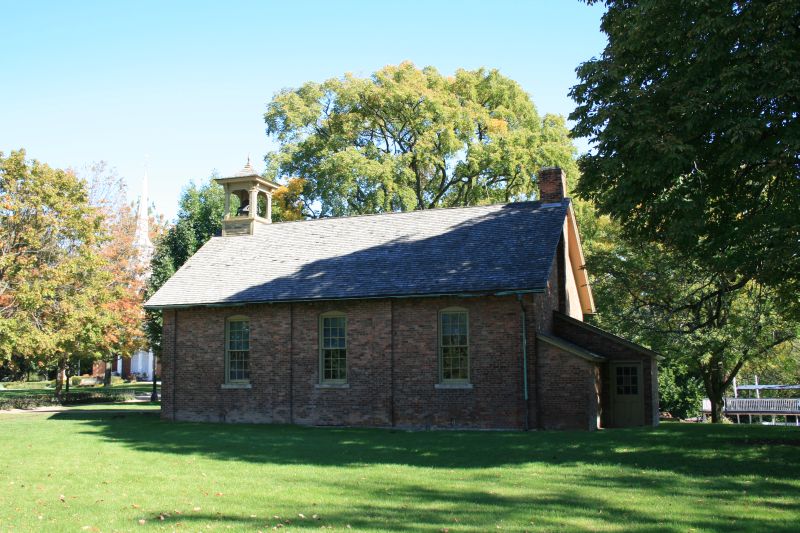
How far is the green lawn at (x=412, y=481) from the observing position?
9750mm

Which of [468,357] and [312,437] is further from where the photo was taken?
[468,357]

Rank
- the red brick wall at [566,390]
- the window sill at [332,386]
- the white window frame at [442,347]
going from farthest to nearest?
the window sill at [332,386] < the white window frame at [442,347] < the red brick wall at [566,390]

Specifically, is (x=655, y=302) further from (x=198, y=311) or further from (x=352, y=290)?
(x=198, y=311)

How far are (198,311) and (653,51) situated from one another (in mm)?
17495

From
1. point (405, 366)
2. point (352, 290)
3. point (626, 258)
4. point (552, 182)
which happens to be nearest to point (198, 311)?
point (352, 290)

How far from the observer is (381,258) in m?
25.6

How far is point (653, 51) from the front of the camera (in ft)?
58.2

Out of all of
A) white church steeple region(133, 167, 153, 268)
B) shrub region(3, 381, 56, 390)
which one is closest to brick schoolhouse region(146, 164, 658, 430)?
white church steeple region(133, 167, 153, 268)

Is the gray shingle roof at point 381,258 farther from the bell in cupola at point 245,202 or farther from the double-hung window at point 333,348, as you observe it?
the double-hung window at point 333,348

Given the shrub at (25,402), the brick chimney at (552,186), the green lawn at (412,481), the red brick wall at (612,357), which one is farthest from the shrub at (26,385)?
the red brick wall at (612,357)

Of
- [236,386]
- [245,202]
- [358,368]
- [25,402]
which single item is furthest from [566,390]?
[25,402]

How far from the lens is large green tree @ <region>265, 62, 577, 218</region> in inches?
1585

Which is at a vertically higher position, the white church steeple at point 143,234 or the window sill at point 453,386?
the white church steeple at point 143,234

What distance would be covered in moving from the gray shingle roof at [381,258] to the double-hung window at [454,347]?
114cm
